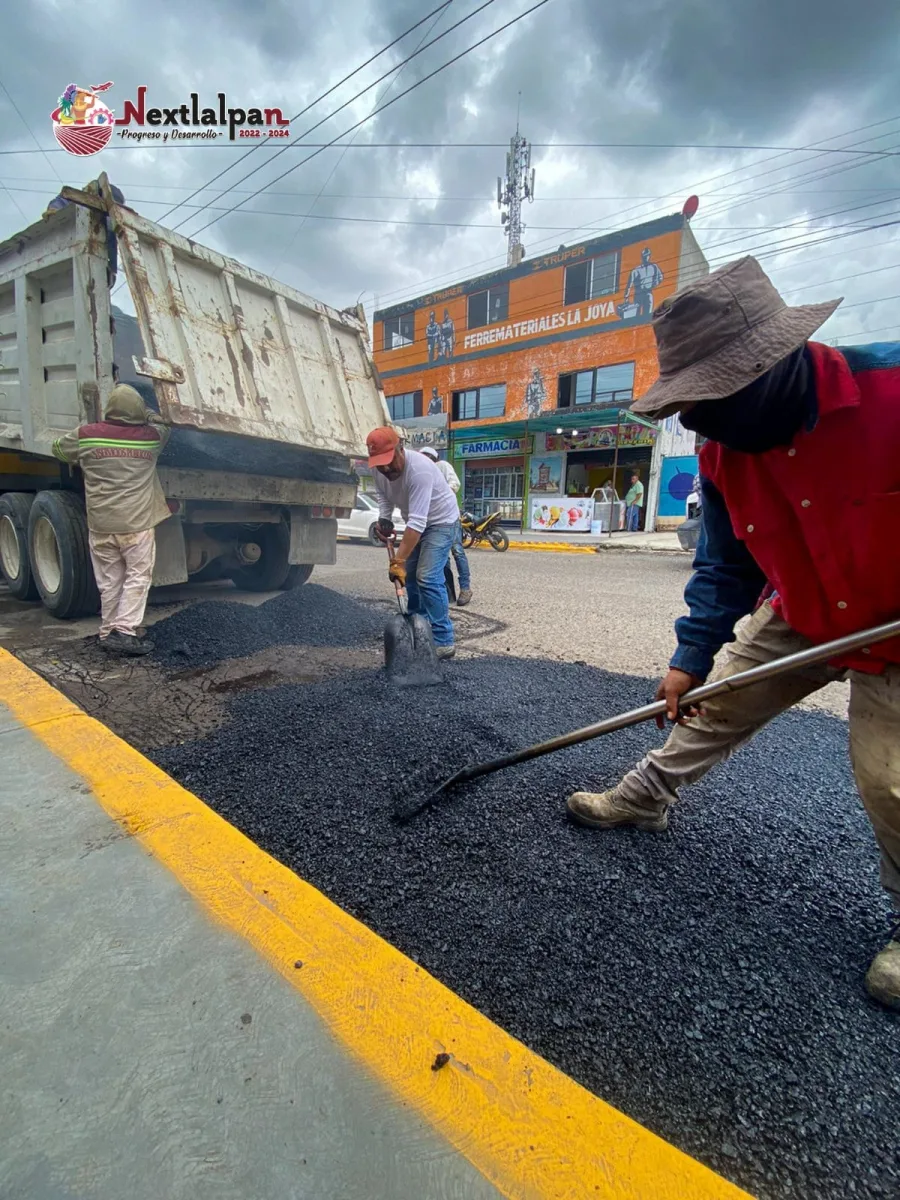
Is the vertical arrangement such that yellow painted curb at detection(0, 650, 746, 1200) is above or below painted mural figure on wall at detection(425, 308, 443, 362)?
below

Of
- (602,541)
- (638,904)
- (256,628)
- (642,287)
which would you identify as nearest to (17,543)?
(256,628)

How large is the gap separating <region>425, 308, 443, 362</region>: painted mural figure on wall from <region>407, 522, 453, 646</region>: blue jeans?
2128cm

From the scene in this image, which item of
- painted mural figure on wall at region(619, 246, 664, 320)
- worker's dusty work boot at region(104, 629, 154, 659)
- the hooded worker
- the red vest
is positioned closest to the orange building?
painted mural figure on wall at region(619, 246, 664, 320)

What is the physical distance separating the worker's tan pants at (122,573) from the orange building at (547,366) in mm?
13661

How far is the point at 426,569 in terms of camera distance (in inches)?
155

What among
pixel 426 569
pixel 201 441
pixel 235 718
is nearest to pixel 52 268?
pixel 201 441

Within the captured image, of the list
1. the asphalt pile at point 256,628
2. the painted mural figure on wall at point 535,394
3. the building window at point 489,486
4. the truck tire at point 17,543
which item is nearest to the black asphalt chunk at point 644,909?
the asphalt pile at point 256,628

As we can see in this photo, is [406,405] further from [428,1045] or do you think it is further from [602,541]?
[428,1045]

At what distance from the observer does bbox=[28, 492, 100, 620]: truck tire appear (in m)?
4.38

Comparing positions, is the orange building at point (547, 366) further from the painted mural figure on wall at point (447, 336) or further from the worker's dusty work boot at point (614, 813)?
the worker's dusty work boot at point (614, 813)

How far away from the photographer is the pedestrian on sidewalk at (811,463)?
1.22 m

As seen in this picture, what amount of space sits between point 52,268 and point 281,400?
1858mm

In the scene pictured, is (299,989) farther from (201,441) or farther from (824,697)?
(201,441)

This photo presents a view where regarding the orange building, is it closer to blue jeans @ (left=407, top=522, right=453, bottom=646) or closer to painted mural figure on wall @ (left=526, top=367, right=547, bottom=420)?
painted mural figure on wall @ (left=526, top=367, right=547, bottom=420)
